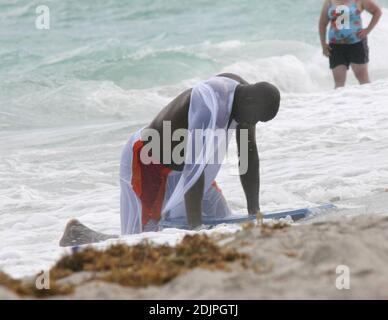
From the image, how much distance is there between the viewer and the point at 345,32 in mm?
10375

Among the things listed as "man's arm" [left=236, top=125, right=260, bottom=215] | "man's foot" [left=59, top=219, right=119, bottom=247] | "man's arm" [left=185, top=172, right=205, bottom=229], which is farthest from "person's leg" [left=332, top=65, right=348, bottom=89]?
"man's foot" [left=59, top=219, right=119, bottom=247]

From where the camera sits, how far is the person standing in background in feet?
34.0

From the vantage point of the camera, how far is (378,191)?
6422 millimetres

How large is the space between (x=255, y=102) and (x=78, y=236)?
1.29 metres

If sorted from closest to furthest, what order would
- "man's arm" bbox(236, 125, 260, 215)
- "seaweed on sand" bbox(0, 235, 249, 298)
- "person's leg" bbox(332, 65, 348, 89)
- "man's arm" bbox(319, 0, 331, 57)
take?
"seaweed on sand" bbox(0, 235, 249, 298) → "man's arm" bbox(236, 125, 260, 215) → "man's arm" bbox(319, 0, 331, 57) → "person's leg" bbox(332, 65, 348, 89)

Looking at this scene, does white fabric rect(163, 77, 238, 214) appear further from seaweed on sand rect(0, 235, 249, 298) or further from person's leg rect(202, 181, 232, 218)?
seaweed on sand rect(0, 235, 249, 298)

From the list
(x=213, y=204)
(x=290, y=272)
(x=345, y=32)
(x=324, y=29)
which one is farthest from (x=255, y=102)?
(x=324, y=29)

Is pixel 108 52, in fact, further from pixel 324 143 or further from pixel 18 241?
pixel 18 241

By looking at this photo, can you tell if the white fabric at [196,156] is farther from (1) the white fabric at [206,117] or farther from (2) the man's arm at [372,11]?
(2) the man's arm at [372,11]

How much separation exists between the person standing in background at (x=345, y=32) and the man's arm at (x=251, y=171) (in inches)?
195

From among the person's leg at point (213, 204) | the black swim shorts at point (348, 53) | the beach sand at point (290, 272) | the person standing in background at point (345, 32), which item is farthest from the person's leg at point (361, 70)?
the beach sand at point (290, 272)

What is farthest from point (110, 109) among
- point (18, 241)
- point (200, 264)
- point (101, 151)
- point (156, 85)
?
point (200, 264)

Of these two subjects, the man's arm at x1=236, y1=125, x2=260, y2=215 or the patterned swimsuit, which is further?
the patterned swimsuit
